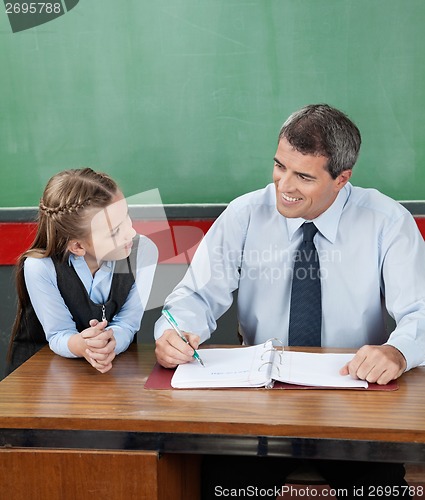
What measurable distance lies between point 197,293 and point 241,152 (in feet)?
2.31

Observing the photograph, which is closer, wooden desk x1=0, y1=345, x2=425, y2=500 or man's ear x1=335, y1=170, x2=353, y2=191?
wooden desk x1=0, y1=345, x2=425, y2=500

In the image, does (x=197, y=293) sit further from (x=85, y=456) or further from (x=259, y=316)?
(x=85, y=456)

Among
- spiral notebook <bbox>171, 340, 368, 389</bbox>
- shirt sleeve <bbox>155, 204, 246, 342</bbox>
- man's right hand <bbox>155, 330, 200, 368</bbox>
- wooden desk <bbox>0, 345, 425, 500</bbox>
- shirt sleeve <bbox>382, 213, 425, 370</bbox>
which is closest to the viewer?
wooden desk <bbox>0, 345, 425, 500</bbox>

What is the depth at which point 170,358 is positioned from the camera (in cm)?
171

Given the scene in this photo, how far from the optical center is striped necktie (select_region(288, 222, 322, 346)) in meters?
2.00

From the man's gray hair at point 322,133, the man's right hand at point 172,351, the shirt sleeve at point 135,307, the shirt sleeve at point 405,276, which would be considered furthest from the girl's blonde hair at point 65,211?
the shirt sleeve at point 405,276

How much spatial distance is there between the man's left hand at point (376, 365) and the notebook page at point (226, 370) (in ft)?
0.67

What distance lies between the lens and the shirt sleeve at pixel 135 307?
189 cm

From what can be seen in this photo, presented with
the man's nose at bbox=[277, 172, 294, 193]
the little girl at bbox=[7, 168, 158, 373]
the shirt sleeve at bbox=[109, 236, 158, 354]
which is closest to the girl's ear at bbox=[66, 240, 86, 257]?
the little girl at bbox=[7, 168, 158, 373]

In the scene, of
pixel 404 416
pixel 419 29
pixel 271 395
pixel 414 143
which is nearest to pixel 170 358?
pixel 271 395

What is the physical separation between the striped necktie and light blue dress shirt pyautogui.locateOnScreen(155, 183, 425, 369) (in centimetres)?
4

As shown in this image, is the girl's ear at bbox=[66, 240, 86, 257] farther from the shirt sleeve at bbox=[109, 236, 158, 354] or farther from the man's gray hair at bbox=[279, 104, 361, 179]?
the man's gray hair at bbox=[279, 104, 361, 179]

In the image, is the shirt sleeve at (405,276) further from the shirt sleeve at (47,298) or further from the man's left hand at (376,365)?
the shirt sleeve at (47,298)

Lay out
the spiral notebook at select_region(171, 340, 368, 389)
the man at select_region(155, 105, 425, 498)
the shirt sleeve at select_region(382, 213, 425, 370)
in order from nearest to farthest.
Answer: the spiral notebook at select_region(171, 340, 368, 389) < the shirt sleeve at select_region(382, 213, 425, 370) < the man at select_region(155, 105, 425, 498)
